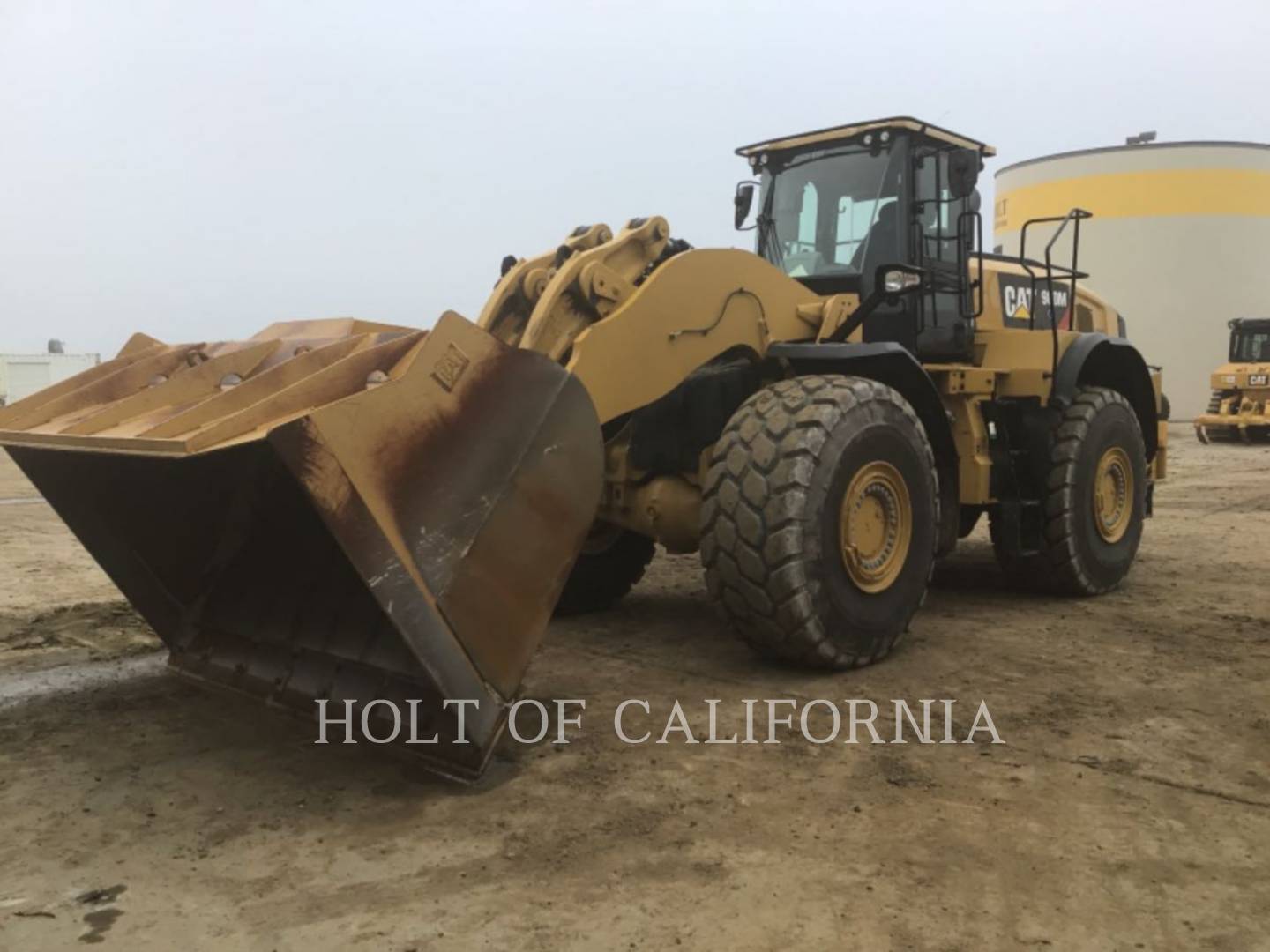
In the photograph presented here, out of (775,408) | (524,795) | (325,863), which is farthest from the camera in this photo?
(775,408)

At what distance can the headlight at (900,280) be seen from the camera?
5.59 meters

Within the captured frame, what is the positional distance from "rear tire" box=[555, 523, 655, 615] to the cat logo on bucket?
2621 millimetres

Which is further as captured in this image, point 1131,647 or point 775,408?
point 1131,647

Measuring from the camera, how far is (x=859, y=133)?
19.4ft

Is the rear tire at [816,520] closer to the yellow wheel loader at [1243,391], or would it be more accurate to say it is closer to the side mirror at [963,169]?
the side mirror at [963,169]

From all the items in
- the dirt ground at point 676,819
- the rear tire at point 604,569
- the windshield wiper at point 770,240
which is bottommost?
the dirt ground at point 676,819

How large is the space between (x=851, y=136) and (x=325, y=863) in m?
4.48

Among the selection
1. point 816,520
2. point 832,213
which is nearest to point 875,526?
point 816,520

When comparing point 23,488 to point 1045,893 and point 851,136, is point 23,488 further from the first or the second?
point 1045,893

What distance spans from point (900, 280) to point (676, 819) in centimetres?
329

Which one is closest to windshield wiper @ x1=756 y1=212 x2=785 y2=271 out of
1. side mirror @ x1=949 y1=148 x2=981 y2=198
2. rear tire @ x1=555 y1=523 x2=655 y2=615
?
side mirror @ x1=949 y1=148 x2=981 y2=198

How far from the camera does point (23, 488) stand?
1473cm

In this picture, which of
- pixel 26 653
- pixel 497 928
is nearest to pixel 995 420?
pixel 497 928

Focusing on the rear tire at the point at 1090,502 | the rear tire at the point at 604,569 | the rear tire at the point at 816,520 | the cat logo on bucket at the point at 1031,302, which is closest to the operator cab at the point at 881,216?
the cat logo on bucket at the point at 1031,302
